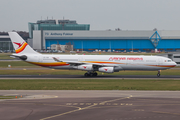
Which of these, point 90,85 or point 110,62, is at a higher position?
point 110,62

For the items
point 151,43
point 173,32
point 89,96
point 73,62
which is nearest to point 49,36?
point 151,43

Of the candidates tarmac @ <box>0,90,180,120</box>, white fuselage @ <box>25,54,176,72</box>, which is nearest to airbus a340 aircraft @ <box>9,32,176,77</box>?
white fuselage @ <box>25,54,176,72</box>

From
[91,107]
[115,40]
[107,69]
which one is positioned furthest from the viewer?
[115,40]

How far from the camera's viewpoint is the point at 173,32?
17925cm

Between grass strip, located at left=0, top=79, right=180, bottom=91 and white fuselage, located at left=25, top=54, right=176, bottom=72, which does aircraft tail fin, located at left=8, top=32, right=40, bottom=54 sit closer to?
white fuselage, located at left=25, top=54, right=176, bottom=72

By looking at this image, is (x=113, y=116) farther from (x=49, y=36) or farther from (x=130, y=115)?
(x=49, y=36)

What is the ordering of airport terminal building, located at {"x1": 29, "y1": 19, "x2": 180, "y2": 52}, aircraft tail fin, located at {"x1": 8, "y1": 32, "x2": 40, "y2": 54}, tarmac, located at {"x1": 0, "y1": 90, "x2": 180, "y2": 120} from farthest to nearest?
airport terminal building, located at {"x1": 29, "y1": 19, "x2": 180, "y2": 52}
aircraft tail fin, located at {"x1": 8, "y1": 32, "x2": 40, "y2": 54}
tarmac, located at {"x1": 0, "y1": 90, "x2": 180, "y2": 120}

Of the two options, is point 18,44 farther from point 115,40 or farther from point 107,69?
point 115,40

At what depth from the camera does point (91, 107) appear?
20719 mm

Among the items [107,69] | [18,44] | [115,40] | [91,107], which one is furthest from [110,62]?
[115,40]

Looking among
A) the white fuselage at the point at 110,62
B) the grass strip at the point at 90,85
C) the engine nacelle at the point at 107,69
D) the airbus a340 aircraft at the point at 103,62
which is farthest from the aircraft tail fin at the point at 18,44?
the engine nacelle at the point at 107,69

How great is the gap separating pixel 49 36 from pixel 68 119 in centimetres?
16146

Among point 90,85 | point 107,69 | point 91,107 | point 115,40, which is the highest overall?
point 115,40

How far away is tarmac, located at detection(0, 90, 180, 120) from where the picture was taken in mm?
17875
